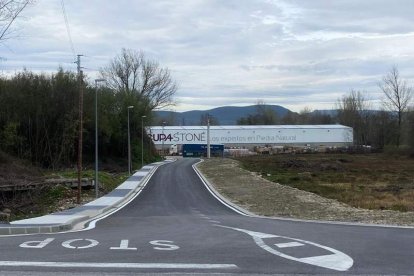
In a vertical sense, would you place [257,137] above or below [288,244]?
above

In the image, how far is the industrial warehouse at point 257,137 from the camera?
131375mm

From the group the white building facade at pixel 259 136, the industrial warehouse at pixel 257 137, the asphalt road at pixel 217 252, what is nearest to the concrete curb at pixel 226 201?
the asphalt road at pixel 217 252

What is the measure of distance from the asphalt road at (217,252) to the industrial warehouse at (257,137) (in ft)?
378

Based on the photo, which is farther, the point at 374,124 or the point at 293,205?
the point at 374,124

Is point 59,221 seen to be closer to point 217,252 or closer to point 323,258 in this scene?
point 217,252

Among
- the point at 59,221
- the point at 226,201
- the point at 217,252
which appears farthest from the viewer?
the point at 226,201

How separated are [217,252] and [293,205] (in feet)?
58.4

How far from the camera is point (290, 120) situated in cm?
17788

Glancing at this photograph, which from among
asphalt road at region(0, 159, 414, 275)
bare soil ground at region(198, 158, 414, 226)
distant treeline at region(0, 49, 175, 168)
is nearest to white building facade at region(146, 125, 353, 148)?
distant treeline at region(0, 49, 175, 168)

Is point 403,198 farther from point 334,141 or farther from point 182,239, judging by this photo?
point 334,141

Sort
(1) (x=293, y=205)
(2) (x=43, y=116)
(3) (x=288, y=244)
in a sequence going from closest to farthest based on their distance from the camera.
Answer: (3) (x=288, y=244) < (1) (x=293, y=205) < (2) (x=43, y=116)

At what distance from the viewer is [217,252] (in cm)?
1081

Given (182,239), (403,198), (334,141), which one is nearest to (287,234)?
(182,239)

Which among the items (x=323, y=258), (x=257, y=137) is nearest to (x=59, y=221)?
(x=323, y=258)
